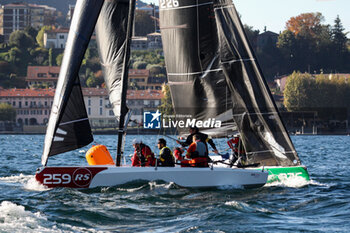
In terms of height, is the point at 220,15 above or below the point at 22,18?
below

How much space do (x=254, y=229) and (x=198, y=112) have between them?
6139 mm

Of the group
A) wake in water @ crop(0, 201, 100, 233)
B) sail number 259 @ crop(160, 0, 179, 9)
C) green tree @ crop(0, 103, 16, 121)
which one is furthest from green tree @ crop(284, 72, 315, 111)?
wake in water @ crop(0, 201, 100, 233)

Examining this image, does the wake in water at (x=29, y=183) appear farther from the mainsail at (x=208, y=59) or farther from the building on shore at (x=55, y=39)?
the building on shore at (x=55, y=39)

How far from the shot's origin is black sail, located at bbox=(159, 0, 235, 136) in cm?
1620

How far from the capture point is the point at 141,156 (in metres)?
14.4

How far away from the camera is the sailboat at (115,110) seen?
13.7 meters

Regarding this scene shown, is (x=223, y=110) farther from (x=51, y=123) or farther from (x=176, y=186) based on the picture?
(x=51, y=123)

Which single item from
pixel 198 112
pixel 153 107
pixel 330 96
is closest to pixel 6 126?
pixel 153 107

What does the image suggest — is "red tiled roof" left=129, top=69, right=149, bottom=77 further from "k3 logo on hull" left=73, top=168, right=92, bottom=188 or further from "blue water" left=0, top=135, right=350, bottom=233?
"k3 logo on hull" left=73, top=168, right=92, bottom=188

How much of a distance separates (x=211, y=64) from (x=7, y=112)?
3559 inches

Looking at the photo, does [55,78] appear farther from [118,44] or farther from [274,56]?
[118,44]

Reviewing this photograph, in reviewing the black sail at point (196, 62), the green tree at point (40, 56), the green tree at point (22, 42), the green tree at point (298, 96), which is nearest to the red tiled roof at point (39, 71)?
the green tree at point (40, 56)

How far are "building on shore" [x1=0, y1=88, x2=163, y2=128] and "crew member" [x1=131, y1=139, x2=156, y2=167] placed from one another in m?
89.7

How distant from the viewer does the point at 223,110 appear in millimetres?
16203
